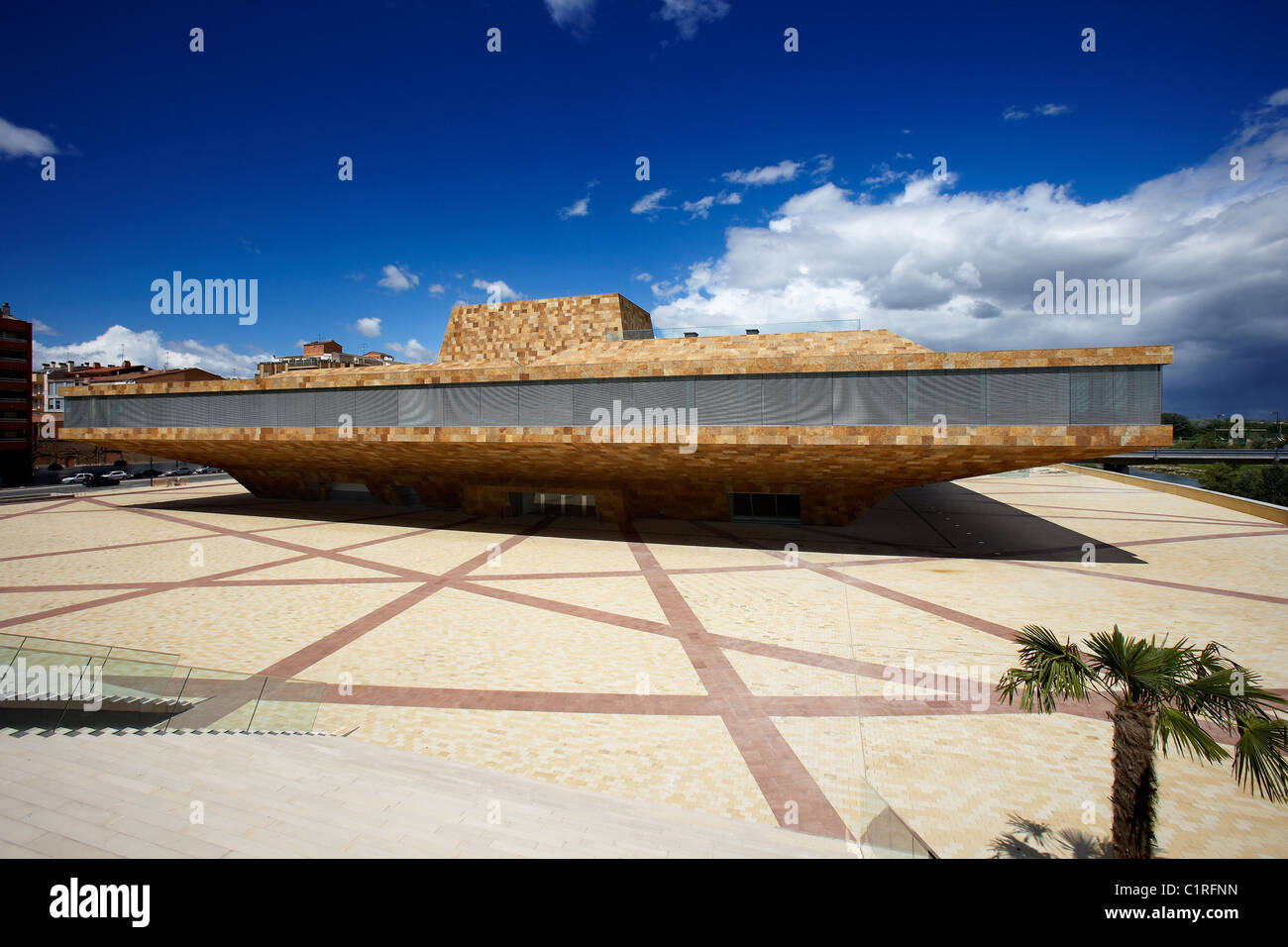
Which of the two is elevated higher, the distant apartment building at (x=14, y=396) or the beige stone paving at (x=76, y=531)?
the distant apartment building at (x=14, y=396)

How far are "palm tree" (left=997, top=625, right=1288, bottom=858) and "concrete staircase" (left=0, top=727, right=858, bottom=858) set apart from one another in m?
2.44

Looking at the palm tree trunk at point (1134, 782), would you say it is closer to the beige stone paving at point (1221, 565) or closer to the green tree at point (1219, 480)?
the beige stone paving at point (1221, 565)

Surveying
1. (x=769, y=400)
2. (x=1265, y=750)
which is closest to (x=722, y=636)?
(x=1265, y=750)

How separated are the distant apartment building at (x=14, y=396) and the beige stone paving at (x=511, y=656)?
215 ft

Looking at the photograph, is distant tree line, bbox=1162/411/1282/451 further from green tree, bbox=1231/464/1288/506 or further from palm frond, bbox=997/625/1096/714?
palm frond, bbox=997/625/1096/714

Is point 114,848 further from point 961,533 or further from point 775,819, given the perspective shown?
point 961,533

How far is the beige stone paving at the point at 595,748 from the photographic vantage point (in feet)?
21.7

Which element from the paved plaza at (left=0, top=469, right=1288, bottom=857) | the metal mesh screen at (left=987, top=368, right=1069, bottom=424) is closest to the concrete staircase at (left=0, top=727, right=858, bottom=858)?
the paved plaza at (left=0, top=469, right=1288, bottom=857)

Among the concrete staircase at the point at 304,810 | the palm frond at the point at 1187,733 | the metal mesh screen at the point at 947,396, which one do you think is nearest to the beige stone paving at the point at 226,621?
the concrete staircase at the point at 304,810

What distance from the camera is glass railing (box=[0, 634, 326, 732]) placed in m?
7.33

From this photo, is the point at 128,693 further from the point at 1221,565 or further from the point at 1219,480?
the point at 1219,480

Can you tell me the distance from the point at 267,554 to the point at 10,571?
6659mm

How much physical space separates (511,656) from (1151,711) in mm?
9233

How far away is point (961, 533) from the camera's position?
23297 mm
